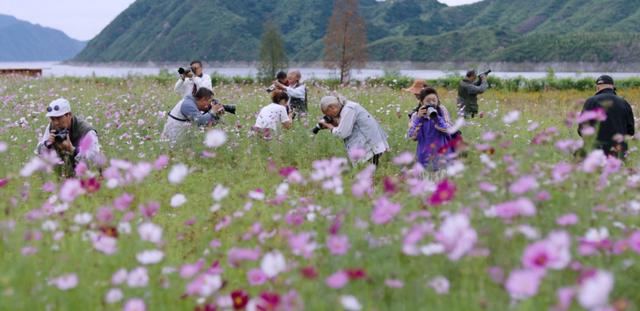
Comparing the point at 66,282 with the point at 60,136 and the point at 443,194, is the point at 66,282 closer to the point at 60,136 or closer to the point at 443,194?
the point at 443,194

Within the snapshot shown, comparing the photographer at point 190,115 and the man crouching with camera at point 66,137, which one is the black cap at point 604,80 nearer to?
the photographer at point 190,115

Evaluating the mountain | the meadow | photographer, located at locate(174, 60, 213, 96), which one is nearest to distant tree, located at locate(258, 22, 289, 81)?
photographer, located at locate(174, 60, 213, 96)

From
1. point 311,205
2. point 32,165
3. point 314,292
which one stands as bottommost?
point 314,292

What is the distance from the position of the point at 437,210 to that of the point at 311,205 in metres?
0.65

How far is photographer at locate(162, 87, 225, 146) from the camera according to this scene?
7.41m

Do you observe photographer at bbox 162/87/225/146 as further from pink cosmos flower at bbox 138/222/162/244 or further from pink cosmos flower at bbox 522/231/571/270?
pink cosmos flower at bbox 522/231/571/270

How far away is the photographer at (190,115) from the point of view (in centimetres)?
741

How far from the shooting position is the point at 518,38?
108562 millimetres

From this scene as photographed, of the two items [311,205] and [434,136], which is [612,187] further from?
[434,136]

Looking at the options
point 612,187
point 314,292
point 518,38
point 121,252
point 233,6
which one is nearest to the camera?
point 314,292

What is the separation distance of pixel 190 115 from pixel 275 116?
106 centimetres

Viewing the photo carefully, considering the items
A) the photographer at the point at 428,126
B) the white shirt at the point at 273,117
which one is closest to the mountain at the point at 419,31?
the white shirt at the point at 273,117

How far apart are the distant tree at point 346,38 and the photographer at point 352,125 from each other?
35.1 m

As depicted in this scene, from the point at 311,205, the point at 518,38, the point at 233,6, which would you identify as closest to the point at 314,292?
the point at 311,205
